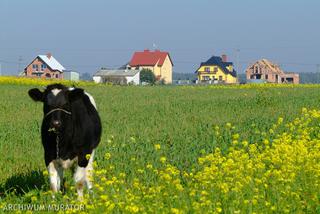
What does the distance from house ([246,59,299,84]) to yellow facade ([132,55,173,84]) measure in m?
18.6

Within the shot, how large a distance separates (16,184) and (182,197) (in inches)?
165

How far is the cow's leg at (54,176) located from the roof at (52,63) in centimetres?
12216

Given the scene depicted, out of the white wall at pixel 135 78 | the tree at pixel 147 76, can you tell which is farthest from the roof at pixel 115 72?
the tree at pixel 147 76

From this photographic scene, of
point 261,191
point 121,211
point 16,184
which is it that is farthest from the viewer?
point 16,184

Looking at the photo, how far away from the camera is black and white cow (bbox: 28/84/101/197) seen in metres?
9.46

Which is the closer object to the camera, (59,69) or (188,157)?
(188,157)

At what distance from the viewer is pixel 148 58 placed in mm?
136125

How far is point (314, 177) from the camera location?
332 inches

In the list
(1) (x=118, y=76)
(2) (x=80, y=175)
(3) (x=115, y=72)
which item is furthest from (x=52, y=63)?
(2) (x=80, y=175)

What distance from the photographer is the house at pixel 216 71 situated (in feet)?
482

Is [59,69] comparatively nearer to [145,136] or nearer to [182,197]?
[145,136]

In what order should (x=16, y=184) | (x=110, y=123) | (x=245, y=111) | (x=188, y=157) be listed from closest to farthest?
(x=16, y=184)
(x=188, y=157)
(x=110, y=123)
(x=245, y=111)

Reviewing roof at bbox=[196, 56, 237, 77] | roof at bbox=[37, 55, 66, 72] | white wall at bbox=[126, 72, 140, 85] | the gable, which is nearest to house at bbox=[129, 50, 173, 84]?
white wall at bbox=[126, 72, 140, 85]

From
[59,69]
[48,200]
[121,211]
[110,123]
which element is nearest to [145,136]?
[110,123]
